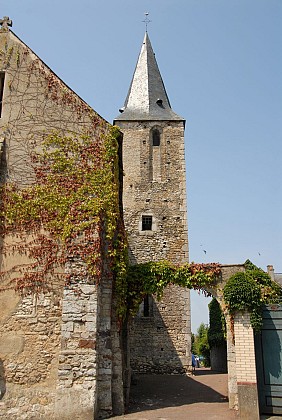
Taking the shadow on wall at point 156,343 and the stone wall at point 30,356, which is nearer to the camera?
the stone wall at point 30,356

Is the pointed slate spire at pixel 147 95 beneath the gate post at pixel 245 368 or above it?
above

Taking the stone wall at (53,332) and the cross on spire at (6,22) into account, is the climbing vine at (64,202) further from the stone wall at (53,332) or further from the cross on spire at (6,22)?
the cross on spire at (6,22)

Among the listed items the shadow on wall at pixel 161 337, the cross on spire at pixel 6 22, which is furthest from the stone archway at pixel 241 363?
the cross on spire at pixel 6 22

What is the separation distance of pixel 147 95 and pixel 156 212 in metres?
7.94

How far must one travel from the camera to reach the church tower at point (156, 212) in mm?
16125

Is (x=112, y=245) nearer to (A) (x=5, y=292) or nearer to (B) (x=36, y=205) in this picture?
(B) (x=36, y=205)

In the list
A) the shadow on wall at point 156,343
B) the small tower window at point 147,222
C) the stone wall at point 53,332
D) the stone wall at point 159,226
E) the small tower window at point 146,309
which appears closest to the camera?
the stone wall at point 53,332

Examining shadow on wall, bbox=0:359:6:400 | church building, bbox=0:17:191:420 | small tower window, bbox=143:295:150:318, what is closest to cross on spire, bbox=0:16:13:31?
church building, bbox=0:17:191:420

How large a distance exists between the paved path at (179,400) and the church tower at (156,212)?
6.98ft

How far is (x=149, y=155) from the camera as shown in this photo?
1962 cm

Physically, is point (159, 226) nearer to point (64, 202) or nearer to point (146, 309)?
point (146, 309)

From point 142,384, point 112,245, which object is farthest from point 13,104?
point 142,384

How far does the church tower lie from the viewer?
16.1 meters

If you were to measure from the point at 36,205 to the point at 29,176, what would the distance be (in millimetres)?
769
